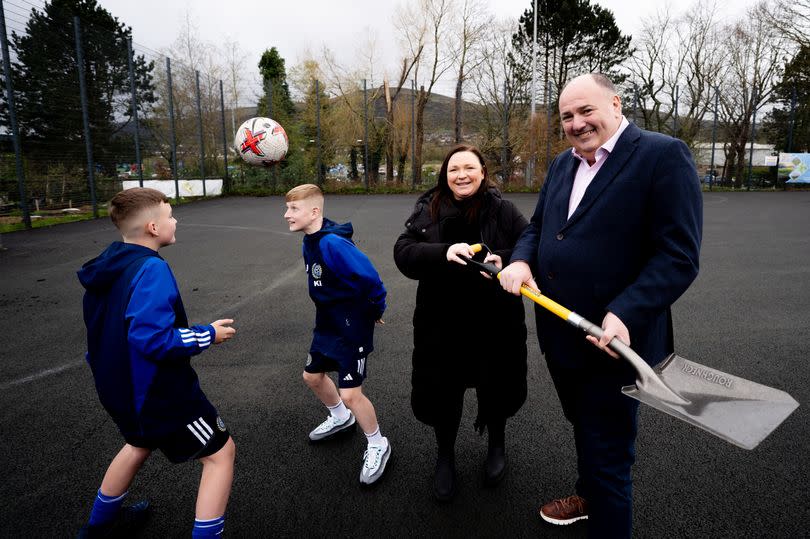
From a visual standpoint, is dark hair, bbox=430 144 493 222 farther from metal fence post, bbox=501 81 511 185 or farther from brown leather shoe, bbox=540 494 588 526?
metal fence post, bbox=501 81 511 185

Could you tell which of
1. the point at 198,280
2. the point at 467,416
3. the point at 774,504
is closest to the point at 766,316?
the point at 774,504

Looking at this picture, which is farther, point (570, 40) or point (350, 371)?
point (570, 40)

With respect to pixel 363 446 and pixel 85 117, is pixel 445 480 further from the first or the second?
pixel 85 117

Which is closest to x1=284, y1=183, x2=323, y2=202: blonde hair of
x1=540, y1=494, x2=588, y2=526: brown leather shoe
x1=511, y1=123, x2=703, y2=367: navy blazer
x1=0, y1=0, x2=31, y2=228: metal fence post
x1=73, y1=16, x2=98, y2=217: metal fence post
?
x1=511, y1=123, x2=703, y2=367: navy blazer

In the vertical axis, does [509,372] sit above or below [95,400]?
above

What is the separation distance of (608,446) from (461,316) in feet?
3.06

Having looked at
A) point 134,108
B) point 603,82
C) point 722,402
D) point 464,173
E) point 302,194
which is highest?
point 134,108

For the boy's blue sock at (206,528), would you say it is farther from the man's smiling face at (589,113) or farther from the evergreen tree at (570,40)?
the evergreen tree at (570,40)

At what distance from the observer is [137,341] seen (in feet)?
6.03

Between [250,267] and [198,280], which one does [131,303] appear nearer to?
[198,280]

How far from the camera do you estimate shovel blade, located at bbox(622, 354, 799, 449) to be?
5.39 ft

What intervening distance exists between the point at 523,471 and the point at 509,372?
1.94 ft

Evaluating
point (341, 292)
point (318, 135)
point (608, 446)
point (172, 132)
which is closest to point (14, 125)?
point (172, 132)

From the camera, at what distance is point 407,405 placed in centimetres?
354
